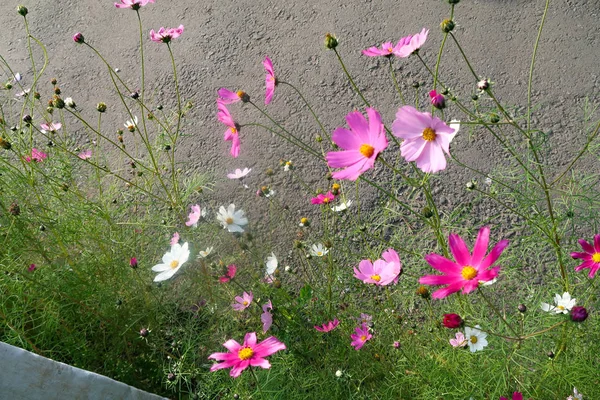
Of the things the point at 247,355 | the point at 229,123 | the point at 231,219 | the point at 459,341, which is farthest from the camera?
the point at 231,219

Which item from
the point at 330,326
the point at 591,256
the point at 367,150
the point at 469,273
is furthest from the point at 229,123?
the point at 591,256

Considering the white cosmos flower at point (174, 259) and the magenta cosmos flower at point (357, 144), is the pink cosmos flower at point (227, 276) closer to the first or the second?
the white cosmos flower at point (174, 259)

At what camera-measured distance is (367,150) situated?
1.09 m

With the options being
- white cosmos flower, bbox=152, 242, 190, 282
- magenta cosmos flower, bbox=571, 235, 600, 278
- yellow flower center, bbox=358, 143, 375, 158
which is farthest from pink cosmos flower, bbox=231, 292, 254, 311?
magenta cosmos flower, bbox=571, 235, 600, 278

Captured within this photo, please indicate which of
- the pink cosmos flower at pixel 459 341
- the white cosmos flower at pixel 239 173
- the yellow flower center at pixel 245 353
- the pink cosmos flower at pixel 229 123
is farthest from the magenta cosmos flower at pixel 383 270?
the white cosmos flower at pixel 239 173

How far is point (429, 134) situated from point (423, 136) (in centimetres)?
1

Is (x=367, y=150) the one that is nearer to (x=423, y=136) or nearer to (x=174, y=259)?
(x=423, y=136)

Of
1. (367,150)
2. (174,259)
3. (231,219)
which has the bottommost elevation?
(367,150)

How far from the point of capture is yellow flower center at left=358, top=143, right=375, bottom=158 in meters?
1.08

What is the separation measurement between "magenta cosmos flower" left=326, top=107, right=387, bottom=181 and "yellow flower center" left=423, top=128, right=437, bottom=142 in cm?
8

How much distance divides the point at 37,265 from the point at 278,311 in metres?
0.78

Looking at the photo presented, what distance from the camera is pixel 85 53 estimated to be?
3.59 m

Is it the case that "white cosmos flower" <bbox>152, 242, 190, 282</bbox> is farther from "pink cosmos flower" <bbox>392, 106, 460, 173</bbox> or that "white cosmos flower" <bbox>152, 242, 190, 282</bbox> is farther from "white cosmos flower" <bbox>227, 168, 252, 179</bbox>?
"pink cosmos flower" <bbox>392, 106, 460, 173</bbox>

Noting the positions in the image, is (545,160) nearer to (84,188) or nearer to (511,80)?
(511,80)
